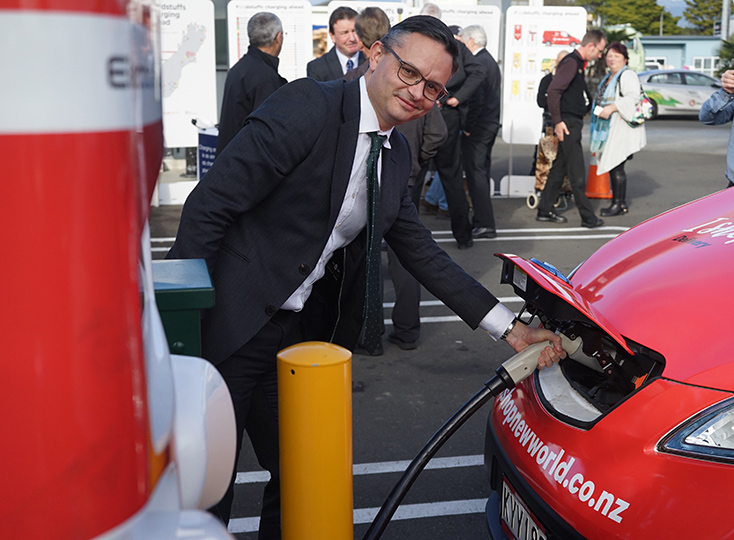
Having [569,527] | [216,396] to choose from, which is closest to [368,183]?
[569,527]

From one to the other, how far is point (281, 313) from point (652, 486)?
1175 mm

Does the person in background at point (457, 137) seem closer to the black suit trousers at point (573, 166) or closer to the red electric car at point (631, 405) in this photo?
Answer: the black suit trousers at point (573, 166)

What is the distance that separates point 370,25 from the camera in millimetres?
5348

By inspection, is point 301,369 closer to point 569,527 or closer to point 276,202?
point 276,202

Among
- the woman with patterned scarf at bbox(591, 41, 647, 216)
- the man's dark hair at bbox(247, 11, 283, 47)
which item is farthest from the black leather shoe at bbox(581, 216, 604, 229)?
the man's dark hair at bbox(247, 11, 283, 47)

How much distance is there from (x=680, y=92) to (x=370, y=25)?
21.6m

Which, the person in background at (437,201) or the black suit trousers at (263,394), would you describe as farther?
the person in background at (437,201)

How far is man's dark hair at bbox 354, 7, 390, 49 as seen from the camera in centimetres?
534

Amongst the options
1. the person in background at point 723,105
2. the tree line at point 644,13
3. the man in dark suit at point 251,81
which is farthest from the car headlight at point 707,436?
the tree line at point 644,13

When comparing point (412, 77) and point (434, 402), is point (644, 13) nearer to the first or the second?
point (434, 402)

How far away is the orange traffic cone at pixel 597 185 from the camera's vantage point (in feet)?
34.8

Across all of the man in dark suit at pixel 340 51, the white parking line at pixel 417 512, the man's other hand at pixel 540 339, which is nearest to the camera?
the man's other hand at pixel 540 339

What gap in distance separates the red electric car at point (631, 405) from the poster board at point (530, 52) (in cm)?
903

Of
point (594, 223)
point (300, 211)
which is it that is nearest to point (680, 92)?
point (594, 223)
